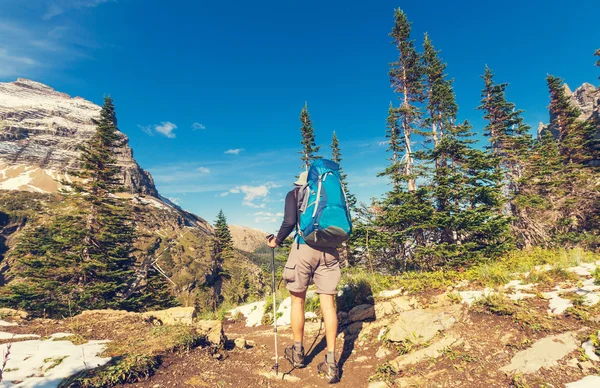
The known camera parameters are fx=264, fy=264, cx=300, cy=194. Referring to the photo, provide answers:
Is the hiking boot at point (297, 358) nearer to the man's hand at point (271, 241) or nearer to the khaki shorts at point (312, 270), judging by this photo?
the khaki shorts at point (312, 270)

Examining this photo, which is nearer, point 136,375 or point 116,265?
point 136,375

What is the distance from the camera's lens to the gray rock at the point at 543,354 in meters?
2.86

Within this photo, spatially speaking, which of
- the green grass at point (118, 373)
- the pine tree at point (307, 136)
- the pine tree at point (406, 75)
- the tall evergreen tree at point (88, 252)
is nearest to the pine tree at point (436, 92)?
→ the pine tree at point (406, 75)

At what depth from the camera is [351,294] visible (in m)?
6.69

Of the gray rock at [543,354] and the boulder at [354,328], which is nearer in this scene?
the gray rock at [543,354]

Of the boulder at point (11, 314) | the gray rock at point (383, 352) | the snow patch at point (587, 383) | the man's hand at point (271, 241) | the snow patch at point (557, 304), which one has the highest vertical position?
the man's hand at point (271, 241)

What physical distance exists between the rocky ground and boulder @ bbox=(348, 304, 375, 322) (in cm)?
3

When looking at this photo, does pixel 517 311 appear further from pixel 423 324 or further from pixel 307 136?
pixel 307 136

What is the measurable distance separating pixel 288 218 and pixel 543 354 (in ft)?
11.1

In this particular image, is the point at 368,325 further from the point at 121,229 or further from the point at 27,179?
the point at 27,179

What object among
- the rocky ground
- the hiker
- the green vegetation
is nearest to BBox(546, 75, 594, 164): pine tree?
the rocky ground

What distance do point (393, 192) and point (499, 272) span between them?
8024 mm

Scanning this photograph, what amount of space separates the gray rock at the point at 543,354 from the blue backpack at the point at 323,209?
92.2 inches

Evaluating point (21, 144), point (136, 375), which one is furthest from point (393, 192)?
point (21, 144)
